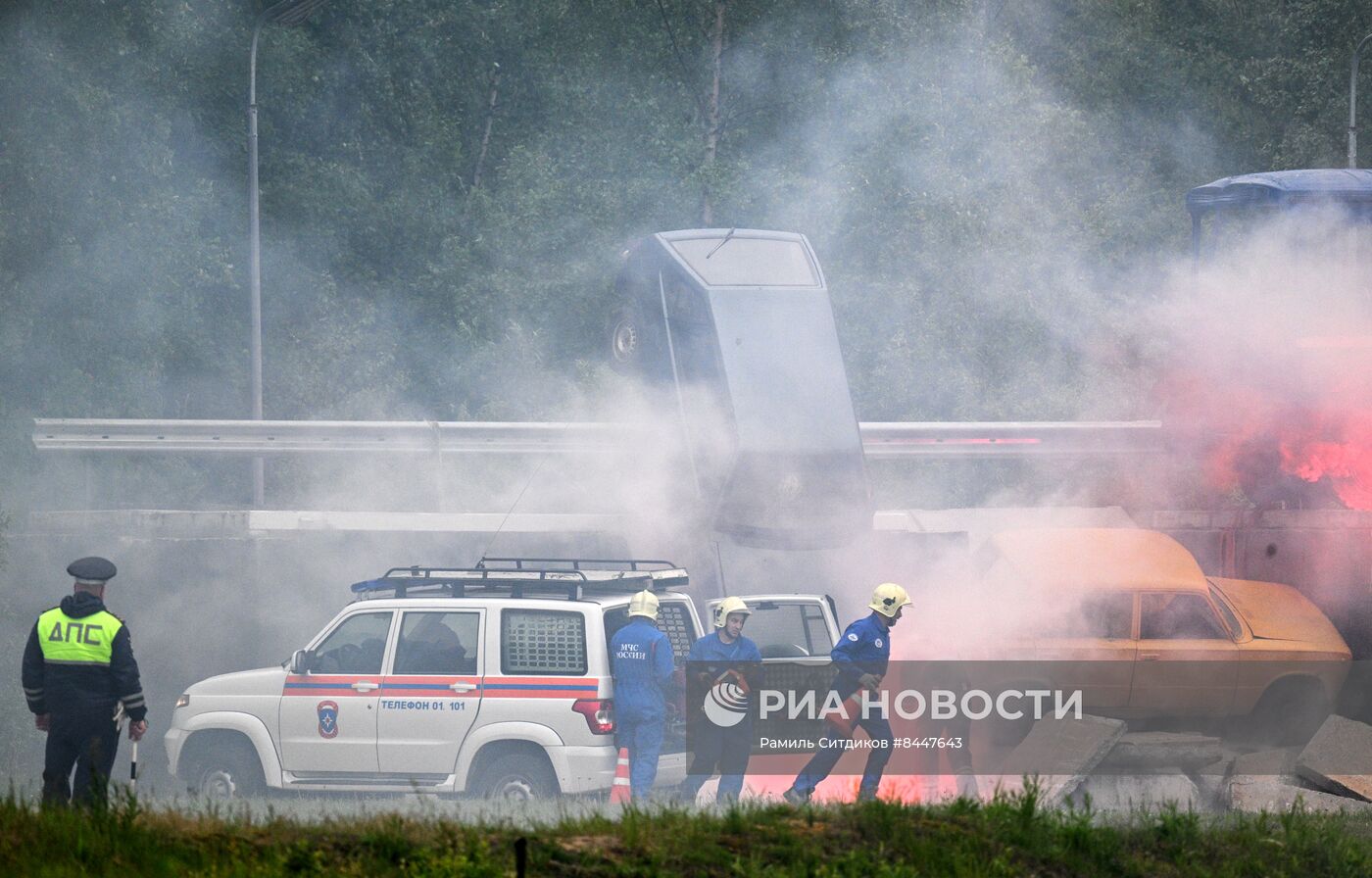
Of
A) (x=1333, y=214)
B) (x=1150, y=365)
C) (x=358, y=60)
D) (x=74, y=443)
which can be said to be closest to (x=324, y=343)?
(x=358, y=60)

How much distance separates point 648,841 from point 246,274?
77.8 feet

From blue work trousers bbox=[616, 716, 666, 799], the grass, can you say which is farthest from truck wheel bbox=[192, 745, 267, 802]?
the grass

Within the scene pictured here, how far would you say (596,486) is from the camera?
17328mm

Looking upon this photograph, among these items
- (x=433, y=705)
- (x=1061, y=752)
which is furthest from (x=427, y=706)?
(x=1061, y=752)

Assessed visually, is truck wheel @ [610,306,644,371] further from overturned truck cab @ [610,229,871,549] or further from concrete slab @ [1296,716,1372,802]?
concrete slab @ [1296,716,1372,802]

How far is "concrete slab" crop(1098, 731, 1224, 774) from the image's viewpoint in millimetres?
11328

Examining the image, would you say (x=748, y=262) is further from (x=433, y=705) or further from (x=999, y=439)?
(x=433, y=705)

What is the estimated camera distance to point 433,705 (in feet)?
33.8

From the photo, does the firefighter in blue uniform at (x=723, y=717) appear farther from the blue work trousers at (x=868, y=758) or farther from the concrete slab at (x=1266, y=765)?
the concrete slab at (x=1266, y=765)

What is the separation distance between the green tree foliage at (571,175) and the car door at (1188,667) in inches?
436

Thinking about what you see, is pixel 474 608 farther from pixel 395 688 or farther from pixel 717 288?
pixel 717 288

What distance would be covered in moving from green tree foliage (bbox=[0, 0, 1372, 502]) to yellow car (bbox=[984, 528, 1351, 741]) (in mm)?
10799

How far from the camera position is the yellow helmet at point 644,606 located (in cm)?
1030

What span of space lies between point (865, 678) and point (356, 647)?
11.9ft
